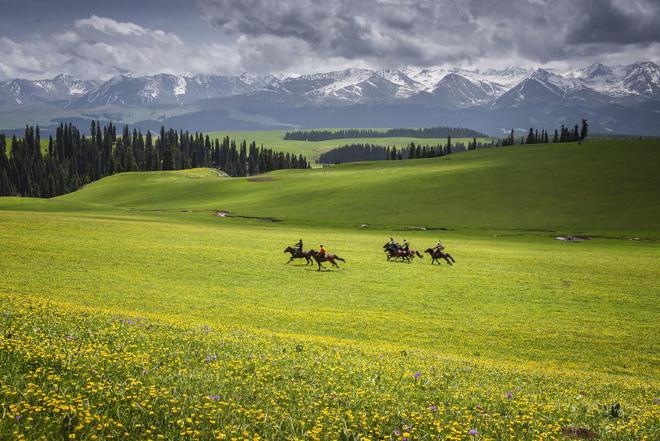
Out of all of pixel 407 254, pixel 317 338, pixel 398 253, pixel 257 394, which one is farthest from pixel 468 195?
pixel 257 394

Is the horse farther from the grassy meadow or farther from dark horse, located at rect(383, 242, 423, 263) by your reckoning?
the grassy meadow

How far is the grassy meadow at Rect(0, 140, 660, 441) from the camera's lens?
10.2m

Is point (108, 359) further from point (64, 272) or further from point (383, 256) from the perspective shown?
point (383, 256)

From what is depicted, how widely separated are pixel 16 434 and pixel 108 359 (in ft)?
13.6

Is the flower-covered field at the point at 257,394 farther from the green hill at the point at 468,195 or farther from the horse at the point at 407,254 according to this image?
the green hill at the point at 468,195

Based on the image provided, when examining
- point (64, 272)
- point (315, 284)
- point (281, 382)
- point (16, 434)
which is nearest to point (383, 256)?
point (315, 284)

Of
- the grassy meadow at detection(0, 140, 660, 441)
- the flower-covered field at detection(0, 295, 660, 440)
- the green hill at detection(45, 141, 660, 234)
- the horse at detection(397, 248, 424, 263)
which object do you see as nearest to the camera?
the flower-covered field at detection(0, 295, 660, 440)

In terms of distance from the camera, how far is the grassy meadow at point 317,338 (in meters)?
10.2

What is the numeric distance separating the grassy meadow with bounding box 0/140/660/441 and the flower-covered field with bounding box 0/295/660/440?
6cm

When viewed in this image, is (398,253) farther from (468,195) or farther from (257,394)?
→ (468,195)

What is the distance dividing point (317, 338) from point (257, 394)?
33.5ft

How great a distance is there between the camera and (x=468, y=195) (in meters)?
109

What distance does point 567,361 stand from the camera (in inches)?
855

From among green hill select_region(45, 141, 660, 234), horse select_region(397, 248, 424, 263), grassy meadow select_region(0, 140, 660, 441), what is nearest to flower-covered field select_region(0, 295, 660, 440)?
grassy meadow select_region(0, 140, 660, 441)
